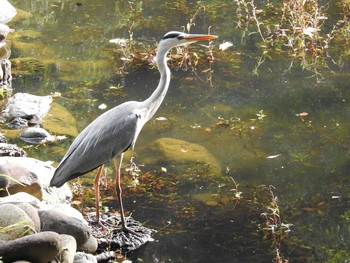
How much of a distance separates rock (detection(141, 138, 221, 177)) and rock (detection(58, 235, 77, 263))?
1937mm

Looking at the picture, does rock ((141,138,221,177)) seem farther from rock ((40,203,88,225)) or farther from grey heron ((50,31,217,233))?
rock ((40,203,88,225))

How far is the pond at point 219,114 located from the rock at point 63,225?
20.0 inches

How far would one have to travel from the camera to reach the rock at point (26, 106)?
762 cm

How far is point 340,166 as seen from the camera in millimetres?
6664

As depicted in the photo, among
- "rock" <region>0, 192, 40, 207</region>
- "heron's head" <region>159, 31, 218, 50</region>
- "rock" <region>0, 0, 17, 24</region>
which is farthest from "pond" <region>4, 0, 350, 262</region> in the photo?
"heron's head" <region>159, 31, 218, 50</region>

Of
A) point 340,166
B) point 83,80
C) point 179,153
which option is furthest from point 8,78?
point 340,166

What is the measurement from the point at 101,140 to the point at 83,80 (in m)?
3.25

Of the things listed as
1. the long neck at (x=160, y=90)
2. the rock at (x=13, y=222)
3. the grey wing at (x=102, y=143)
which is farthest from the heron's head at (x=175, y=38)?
the rock at (x=13, y=222)

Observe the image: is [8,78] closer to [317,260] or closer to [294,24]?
[294,24]

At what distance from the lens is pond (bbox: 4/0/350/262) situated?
574 centimetres

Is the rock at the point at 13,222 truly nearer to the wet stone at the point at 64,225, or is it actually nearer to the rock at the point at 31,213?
the rock at the point at 31,213

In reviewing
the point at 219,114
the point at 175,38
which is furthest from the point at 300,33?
the point at 175,38

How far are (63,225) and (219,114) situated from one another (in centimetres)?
305

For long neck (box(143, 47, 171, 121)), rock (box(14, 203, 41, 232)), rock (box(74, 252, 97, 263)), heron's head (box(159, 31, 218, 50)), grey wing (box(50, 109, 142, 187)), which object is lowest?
rock (box(74, 252, 97, 263))
